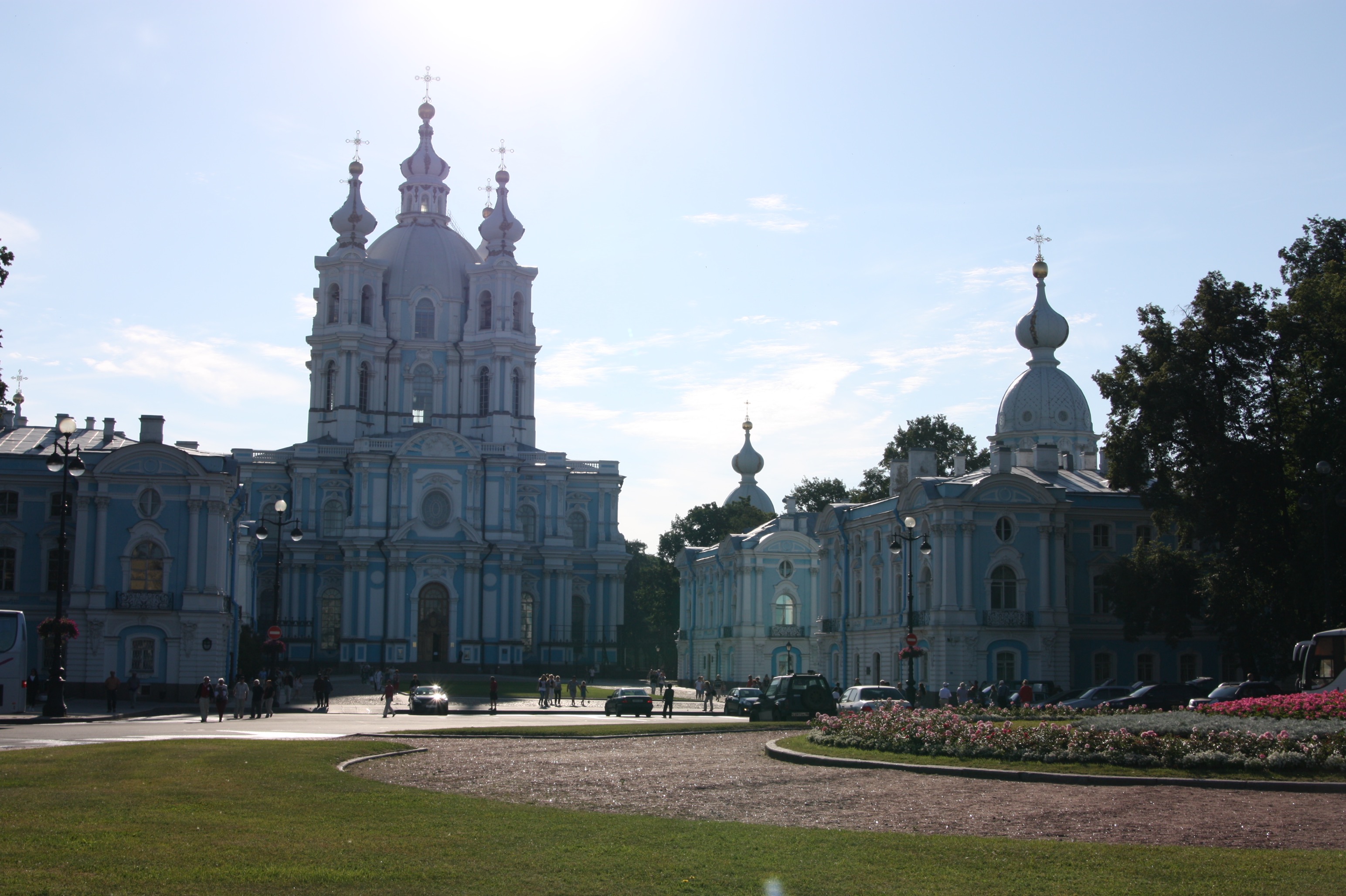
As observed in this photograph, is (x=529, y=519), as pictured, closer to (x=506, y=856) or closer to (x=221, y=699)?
(x=221, y=699)

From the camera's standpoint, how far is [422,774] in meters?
20.9

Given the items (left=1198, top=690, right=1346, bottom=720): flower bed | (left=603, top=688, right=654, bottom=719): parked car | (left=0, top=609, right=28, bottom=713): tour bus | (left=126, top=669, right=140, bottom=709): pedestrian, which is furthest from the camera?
(left=603, top=688, right=654, bottom=719): parked car

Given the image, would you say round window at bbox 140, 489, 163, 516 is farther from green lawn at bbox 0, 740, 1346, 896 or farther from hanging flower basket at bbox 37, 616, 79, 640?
green lawn at bbox 0, 740, 1346, 896

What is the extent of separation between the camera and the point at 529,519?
92.8 m

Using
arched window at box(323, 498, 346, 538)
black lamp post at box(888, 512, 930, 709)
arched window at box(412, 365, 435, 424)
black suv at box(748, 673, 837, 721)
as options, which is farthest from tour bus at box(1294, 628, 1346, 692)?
arched window at box(412, 365, 435, 424)

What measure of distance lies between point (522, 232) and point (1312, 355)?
6091 cm

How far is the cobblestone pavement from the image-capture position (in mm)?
14969

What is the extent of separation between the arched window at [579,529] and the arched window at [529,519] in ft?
14.9

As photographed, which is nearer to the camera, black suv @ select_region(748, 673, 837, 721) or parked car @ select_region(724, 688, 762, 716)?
black suv @ select_region(748, 673, 837, 721)

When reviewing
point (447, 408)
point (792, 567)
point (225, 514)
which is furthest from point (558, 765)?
point (447, 408)

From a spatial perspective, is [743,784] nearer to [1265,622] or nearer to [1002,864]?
[1002,864]

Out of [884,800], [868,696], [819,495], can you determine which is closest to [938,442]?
[819,495]

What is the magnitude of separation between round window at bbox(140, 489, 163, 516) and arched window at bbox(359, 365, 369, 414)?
115ft

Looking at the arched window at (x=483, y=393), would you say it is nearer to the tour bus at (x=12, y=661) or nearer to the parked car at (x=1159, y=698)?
the tour bus at (x=12, y=661)
